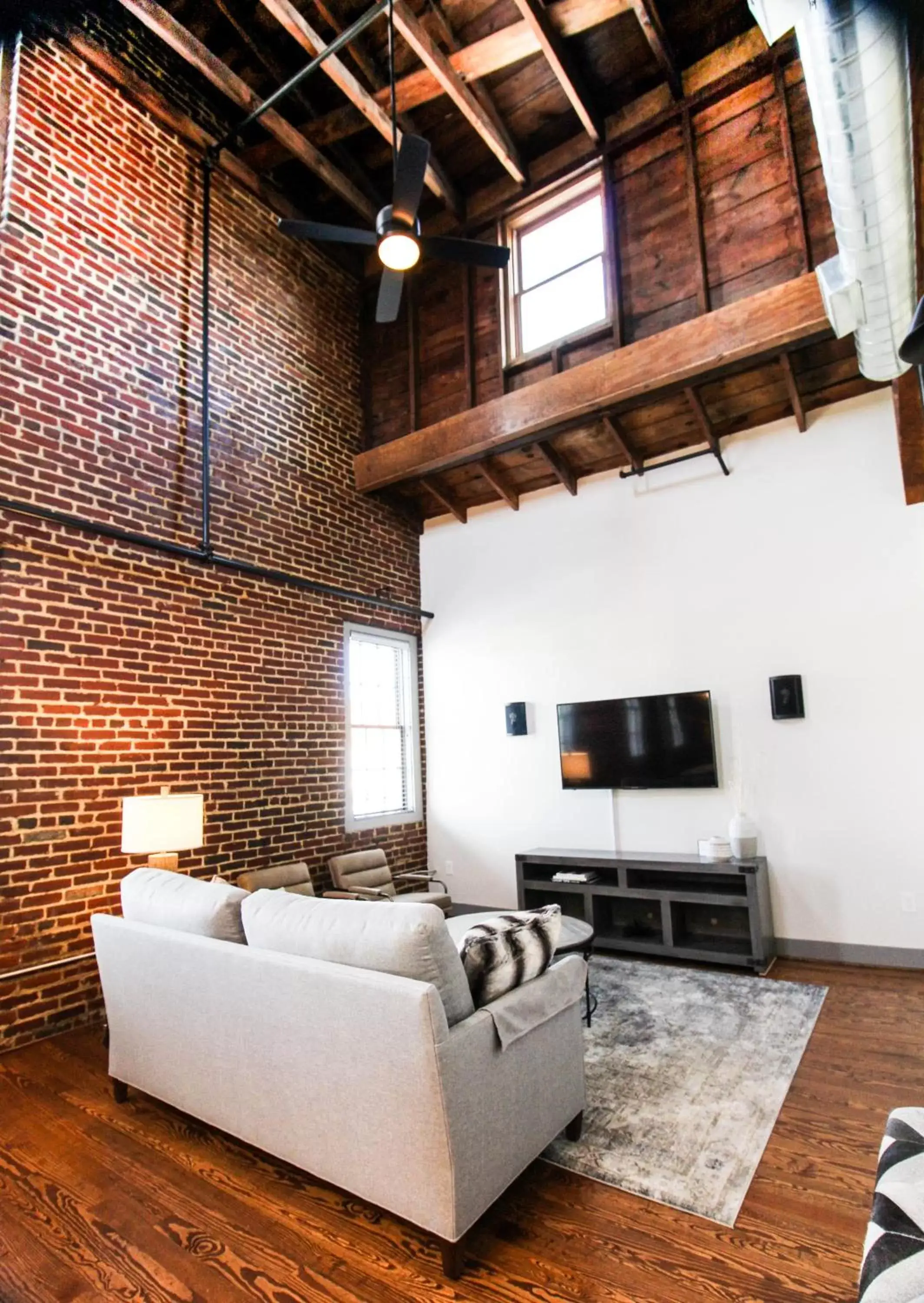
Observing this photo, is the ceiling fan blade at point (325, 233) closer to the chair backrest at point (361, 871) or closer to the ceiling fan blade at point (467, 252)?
the ceiling fan blade at point (467, 252)

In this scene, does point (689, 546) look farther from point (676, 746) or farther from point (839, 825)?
point (839, 825)

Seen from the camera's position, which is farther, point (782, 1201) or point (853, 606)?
point (853, 606)

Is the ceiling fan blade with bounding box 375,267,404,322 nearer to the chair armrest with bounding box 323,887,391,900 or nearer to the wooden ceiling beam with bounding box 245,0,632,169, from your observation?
the wooden ceiling beam with bounding box 245,0,632,169

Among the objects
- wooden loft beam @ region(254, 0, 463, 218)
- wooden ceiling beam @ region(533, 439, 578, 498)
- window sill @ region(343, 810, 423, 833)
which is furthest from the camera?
window sill @ region(343, 810, 423, 833)

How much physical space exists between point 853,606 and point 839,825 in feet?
4.77

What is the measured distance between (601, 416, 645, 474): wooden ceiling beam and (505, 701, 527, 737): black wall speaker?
7.13ft

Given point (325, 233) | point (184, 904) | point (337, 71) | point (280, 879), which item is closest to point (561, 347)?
point (325, 233)

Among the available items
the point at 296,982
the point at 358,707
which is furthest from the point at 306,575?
the point at 296,982

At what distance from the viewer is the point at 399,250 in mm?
3363

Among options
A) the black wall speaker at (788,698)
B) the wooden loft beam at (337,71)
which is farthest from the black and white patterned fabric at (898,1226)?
the wooden loft beam at (337,71)

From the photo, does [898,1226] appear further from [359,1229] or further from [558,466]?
[558,466]

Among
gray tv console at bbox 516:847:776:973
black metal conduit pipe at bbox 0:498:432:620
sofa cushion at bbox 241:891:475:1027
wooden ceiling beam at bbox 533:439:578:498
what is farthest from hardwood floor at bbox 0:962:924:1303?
wooden ceiling beam at bbox 533:439:578:498

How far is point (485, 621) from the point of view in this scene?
629 cm

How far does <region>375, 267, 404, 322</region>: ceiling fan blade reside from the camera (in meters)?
3.82
